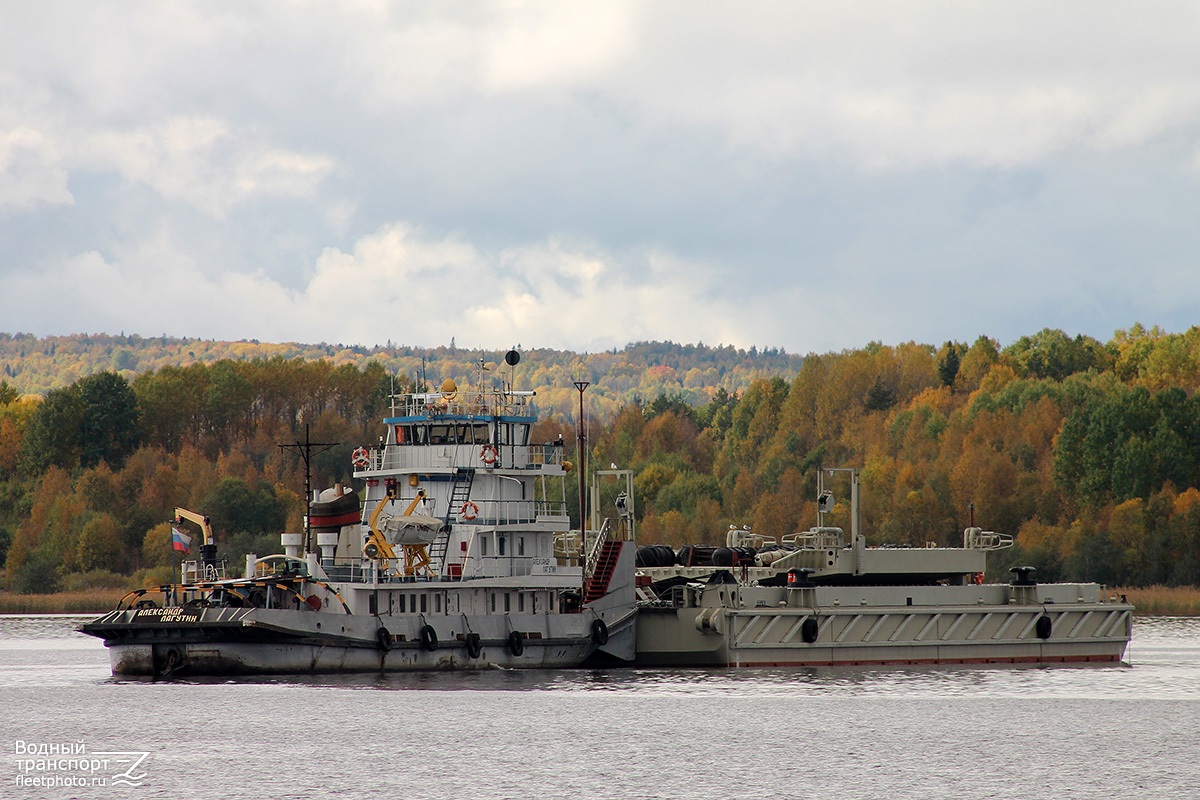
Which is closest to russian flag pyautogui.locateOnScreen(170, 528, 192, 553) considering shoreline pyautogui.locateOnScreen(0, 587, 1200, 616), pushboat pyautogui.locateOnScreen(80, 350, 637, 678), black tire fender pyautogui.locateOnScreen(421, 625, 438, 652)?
pushboat pyautogui.locateOnScreen(80, 350, 637, 678)

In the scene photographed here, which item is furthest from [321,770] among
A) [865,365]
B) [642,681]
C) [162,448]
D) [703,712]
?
[865,365]

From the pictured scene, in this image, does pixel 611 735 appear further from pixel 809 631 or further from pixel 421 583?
pixel 809 631

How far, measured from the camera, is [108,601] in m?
95.5

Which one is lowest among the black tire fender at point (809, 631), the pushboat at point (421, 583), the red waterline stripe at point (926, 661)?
the red waterline stripe at point (926, 661)

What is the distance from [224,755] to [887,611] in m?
24.2

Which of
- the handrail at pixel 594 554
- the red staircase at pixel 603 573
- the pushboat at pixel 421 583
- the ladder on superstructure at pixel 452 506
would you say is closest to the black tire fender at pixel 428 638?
the pushboat at pixel 421 583

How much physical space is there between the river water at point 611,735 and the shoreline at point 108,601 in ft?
127

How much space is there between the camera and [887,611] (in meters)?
54.8

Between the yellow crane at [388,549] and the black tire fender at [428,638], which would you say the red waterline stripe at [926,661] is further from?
the yellow crane at [388,549]

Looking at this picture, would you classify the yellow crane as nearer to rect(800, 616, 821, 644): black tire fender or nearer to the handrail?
the handrail

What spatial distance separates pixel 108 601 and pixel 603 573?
50.7 m

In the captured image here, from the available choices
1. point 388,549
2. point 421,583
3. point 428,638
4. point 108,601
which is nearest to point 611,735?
point 428,638

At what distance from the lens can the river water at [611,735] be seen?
35625 mm

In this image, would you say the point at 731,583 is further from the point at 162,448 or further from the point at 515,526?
the point at 162,448
